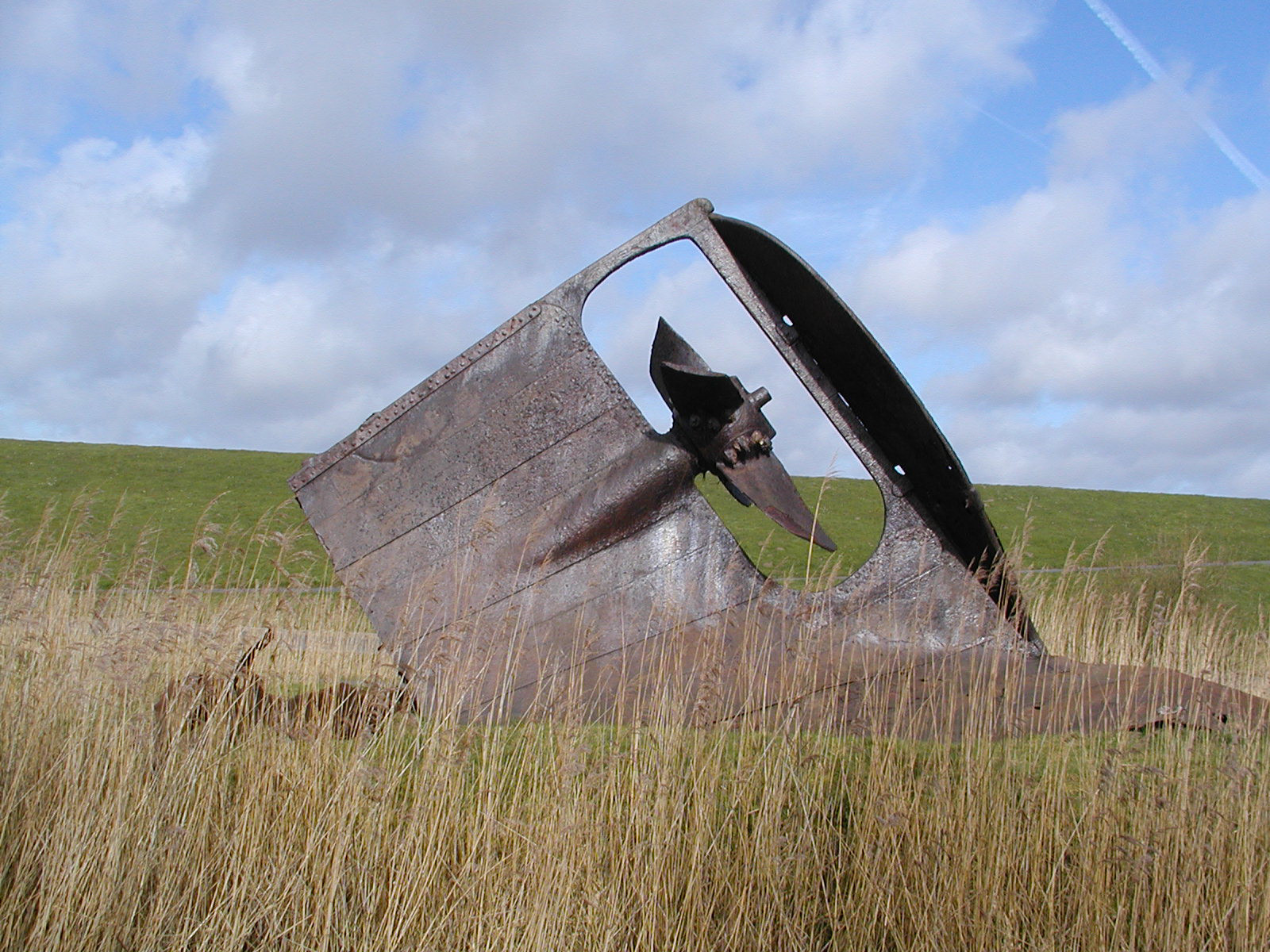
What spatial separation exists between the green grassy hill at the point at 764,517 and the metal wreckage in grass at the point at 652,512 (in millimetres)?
8458

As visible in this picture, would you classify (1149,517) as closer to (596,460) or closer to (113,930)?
(596,460)

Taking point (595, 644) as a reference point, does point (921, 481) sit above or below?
above

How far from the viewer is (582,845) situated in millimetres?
2791

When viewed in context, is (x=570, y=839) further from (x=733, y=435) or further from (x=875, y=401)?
(x=875, y=401)

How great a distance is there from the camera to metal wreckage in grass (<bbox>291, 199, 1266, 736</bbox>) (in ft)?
14.0

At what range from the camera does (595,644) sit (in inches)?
169

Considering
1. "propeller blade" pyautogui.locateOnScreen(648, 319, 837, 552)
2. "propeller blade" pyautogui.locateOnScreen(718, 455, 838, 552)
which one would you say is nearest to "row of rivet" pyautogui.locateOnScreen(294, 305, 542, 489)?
"propeller blade" pyautogui.locateOnScreen(648, 319, 837, 552)

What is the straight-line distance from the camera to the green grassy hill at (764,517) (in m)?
16.5

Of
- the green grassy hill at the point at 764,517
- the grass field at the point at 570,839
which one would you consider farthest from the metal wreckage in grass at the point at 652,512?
the green grassy hill at the point at 764,517

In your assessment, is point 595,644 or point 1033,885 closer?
point 1033,885

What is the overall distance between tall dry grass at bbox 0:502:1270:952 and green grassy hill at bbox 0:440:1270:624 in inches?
381

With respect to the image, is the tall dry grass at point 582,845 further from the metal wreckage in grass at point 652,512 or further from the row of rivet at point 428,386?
the row of rivet at point 428,386

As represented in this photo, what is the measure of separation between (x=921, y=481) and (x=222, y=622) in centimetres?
292

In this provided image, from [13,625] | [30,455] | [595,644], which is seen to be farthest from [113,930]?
[30,455]
